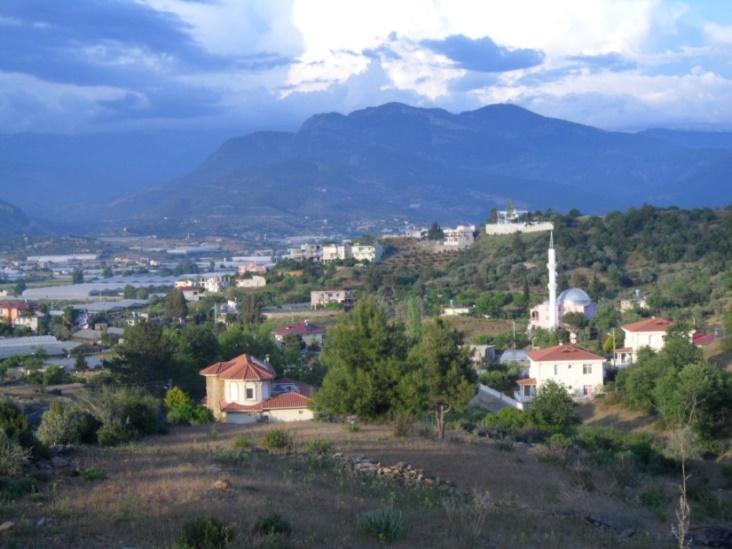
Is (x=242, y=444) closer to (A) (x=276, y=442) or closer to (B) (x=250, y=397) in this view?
(A) (x=276, y=442)

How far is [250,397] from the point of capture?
1027 inches

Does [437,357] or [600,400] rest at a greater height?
[437,357]

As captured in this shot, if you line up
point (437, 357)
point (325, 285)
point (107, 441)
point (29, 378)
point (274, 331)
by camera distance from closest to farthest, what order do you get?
point (107, 441) → point (437, 357) → point (29, 378) → point (274, 331) → point (325, 285)

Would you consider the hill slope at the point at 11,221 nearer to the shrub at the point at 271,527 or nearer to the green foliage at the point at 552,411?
the green foliage at the point at 552,411

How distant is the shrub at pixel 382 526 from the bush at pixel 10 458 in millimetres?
3879

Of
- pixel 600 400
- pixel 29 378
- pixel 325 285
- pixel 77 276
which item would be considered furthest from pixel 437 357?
pixel 77 276

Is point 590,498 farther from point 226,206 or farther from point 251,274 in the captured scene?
point 226,206

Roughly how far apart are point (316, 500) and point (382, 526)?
161cm

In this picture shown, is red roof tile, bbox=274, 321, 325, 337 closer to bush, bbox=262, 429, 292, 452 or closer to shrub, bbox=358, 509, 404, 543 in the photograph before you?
bush, bbox=262, 429, 292, 452

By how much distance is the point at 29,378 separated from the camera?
1438 inches

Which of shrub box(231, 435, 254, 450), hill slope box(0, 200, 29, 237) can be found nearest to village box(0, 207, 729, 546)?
shrub box(231, 435, 254, 450)

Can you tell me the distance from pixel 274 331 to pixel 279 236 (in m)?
113

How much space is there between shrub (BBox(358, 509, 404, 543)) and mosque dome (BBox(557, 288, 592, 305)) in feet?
141

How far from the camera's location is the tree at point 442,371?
64.7 feet
